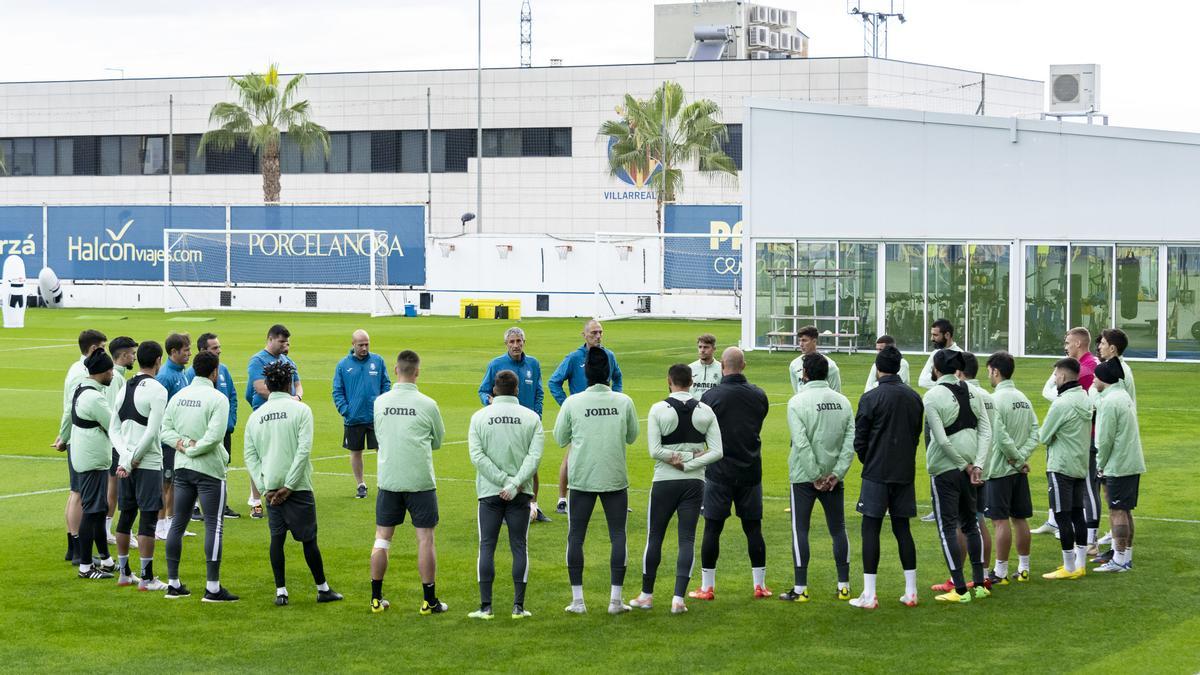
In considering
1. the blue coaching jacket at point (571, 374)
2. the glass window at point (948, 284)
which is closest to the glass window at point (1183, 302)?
the glass window at point (948, 284)

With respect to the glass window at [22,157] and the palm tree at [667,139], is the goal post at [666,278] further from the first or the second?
the glass window at [22,157]

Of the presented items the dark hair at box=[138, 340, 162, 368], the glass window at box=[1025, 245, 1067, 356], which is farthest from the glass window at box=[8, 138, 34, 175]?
the dark hair at box=[138, 340, 162, 368]

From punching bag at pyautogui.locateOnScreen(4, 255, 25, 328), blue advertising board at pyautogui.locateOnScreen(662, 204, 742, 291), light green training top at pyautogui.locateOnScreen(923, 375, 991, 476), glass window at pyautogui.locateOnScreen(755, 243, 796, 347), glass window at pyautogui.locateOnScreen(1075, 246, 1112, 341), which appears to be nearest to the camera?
light green training top at pyautogui.locateOnScreen(923, 375, 991, 476)

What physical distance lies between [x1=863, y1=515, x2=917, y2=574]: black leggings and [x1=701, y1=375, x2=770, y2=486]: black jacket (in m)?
0.90

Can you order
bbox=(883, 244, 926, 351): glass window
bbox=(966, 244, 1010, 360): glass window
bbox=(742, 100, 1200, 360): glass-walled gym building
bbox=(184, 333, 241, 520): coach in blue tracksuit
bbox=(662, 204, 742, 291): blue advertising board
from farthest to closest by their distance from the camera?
bbox=(662, 204, 742, 291): blue advertising board → bbox=(883, 244, 926, 351): glass window → bbox=(966, 244, 1010, 360): glass window → bbox=(742, 100, 1200, 360): glass-walled gym building → bbox=(184, 333, 241, 520): coach in blue tracksuit

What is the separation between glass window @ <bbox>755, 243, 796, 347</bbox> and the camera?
124 feet

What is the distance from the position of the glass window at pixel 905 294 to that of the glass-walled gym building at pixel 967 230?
3cm

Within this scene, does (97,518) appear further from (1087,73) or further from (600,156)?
(600,156)

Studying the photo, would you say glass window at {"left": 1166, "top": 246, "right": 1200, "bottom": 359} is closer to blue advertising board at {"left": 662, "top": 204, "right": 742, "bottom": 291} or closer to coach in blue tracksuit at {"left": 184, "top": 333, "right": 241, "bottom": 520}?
blue advertising board at {"left": 662, "top": 204, "right": 742, "bottom": 291}

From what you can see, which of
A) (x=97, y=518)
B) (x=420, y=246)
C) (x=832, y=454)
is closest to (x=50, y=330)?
(x=420, y=246)

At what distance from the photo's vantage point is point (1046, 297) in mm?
35500

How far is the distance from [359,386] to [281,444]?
17.0ft

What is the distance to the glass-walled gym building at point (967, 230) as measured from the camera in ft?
113

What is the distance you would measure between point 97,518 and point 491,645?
13.0ft
